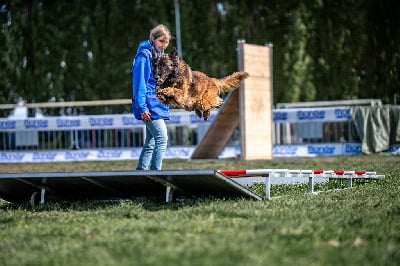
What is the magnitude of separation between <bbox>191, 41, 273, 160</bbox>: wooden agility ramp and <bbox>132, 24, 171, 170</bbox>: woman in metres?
7.91

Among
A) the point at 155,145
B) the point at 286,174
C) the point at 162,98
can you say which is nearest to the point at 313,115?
the point at 155,145

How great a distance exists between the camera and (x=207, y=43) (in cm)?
2478

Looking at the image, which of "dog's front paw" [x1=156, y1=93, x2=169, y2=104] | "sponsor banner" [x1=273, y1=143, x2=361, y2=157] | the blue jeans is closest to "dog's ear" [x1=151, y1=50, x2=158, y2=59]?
"dog's front paw" [x1=156, y1=93, x2=169, y2=104]

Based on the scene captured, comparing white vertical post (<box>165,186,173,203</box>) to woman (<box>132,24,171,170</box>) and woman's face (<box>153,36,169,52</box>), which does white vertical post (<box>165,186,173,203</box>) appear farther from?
woman's face (<box>153,36,169,52</box>)

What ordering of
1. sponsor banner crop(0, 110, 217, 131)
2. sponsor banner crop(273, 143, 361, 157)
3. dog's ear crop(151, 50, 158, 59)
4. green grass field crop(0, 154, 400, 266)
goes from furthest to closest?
sponsor banner crop(0, 110, 217, 131) < sponsor banner crop(273, 143, 361, 157) < dog's ear crop(151, 50, 158, 59) < green grass field crop(0, 154, 400, 266)

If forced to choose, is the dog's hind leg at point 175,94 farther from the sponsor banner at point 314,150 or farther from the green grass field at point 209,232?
the sponsor banner at point 314,150

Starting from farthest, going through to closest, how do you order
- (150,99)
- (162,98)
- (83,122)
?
(83,122) < (150,99) < (162,98)

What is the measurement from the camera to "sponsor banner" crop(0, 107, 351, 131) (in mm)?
18453

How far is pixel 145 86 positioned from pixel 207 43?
59.4ft

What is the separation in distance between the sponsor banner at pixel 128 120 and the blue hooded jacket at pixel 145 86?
37.2 ft

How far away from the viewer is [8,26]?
25250 mm

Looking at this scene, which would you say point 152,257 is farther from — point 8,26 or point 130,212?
point 8,26

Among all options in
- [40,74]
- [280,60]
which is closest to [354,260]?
[280,60]

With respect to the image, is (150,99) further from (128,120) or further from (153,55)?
(128,120)
